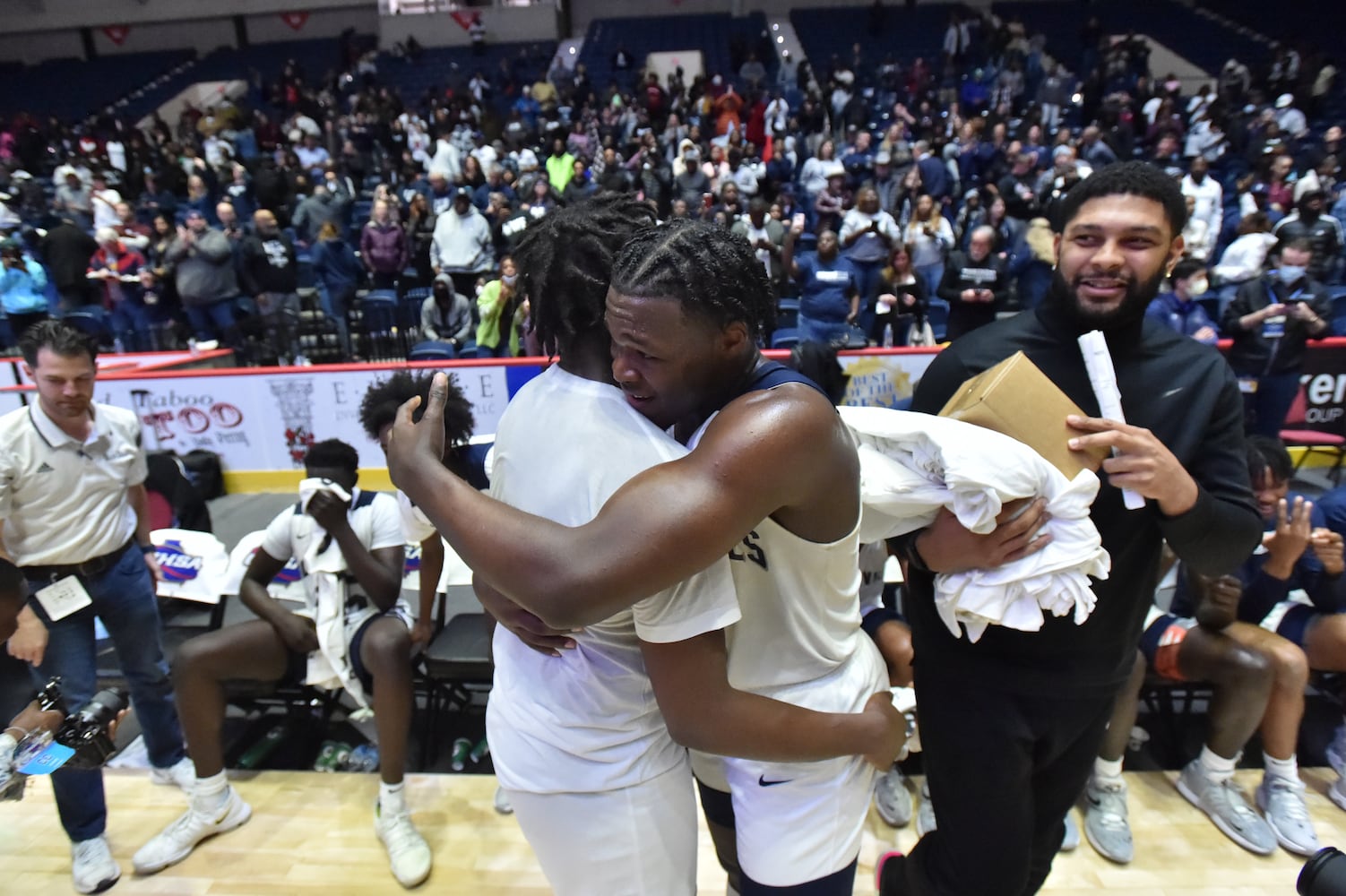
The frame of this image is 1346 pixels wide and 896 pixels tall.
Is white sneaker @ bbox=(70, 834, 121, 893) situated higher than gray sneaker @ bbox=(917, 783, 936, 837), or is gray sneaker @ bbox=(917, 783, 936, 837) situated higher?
gray sneaker @ bbox=(917, 783, 936, 837)

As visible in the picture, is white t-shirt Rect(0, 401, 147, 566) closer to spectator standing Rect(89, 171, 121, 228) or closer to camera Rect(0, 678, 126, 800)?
camera Rect(0, 678, 126, 800)

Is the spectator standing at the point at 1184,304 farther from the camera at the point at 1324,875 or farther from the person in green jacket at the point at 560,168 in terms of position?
the person in green jacket at the point at 560,168

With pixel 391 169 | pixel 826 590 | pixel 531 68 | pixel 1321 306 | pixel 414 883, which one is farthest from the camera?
pixel 531 68

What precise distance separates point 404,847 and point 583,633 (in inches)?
70.1

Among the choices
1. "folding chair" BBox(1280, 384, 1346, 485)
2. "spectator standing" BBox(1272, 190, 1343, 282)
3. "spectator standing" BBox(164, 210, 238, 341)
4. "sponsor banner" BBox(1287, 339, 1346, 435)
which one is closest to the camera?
"folding chair" BBox(1280, 384, 1346, 485)

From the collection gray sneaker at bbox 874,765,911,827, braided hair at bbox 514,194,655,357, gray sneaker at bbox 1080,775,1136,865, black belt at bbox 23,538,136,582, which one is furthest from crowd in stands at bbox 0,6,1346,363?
braided hair at bbox 514,194,655,357

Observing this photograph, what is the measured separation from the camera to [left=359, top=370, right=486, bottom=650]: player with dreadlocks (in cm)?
247

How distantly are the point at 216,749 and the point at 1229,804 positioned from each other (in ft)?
11.4

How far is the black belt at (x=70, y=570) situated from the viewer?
264cm

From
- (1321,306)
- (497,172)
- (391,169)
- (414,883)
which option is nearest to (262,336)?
(497,172)

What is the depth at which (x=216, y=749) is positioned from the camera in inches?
105

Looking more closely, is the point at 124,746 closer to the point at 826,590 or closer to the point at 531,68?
the point at 826,590

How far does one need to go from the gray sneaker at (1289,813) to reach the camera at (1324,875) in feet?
5.21

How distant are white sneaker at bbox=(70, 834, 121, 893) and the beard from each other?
3.24 metres
